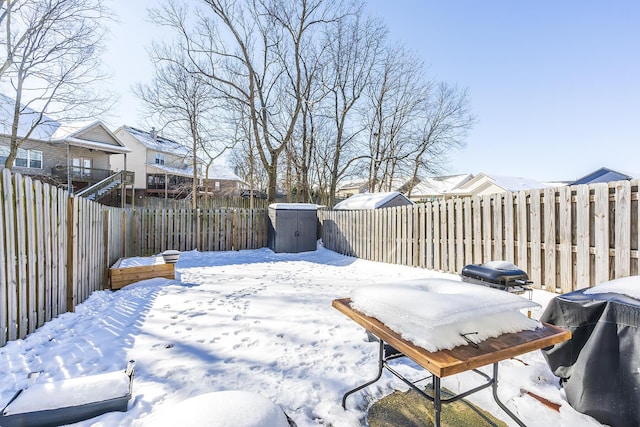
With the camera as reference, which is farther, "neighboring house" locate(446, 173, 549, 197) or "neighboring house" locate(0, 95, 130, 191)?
"neighboring house" locate(446, 173, 549, 197)

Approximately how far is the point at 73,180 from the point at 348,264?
820 inches

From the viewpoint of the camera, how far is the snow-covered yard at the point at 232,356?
207 centimetres

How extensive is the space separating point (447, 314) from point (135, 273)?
19.1 feet

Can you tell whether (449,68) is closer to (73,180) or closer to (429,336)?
(429,336)

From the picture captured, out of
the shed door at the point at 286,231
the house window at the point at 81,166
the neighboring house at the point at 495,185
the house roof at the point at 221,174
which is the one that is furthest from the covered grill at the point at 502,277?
the house roof at the point at 221,174

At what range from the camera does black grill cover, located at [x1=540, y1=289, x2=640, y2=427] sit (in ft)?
5.45

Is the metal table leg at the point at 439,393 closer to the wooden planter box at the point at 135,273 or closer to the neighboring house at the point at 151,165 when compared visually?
the wooden planter box at the point at 135,273

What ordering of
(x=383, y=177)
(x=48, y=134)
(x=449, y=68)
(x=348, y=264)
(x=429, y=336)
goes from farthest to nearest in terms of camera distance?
(x=383, y=177) < (x=48, y=134) < (x=449, y=68) < (x=348, y=264) < (x=429, y=336)

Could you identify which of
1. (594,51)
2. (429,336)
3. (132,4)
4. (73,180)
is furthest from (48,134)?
(594,51)

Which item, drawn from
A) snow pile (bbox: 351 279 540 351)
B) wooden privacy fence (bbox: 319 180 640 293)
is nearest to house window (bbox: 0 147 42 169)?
wooden privacy fence (bbox: 319 180 640 293)

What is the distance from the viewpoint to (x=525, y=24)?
843 cm

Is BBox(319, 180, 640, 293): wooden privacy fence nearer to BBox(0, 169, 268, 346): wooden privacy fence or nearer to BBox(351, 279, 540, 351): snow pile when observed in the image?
BBox(351, 279, 540, 351): snow pile

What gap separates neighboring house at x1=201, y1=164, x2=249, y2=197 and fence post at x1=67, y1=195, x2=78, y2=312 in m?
27.7

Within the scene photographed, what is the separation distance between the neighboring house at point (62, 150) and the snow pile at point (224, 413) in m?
20.8
